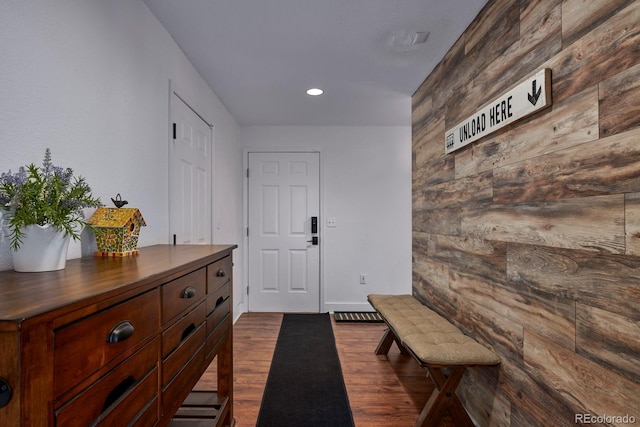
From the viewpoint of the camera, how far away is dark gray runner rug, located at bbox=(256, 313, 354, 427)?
2016mm

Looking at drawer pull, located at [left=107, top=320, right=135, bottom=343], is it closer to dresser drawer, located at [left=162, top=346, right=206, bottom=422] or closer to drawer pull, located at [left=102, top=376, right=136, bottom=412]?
drawer pull, located at [left=102, top=376, right=136, bottom=412]

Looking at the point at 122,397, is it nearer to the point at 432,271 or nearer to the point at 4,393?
the point at 4,393

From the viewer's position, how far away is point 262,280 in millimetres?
4309

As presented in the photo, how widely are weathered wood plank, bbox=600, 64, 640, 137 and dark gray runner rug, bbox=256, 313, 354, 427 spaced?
Result: 6.09 ft

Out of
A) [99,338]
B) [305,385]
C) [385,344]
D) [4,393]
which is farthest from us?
[385,344]

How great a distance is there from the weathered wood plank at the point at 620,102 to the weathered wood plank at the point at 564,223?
0.69 ft

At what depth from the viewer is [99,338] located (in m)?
0.73

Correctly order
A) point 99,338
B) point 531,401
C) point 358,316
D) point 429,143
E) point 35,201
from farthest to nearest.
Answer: point 358,316, point 429,143, point 531,401, point 35,201, point 99,338

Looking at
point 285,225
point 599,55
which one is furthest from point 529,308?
point 285,225

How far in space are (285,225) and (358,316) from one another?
1392mm

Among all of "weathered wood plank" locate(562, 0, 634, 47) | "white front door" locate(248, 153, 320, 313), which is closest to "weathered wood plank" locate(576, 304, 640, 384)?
"weathered wood plank" locate(562, 0, 634, 47)

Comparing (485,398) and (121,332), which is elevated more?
(121,332)

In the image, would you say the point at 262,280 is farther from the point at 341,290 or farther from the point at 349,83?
the point at 349,83

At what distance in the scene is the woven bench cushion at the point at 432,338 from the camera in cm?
164
